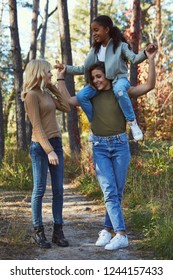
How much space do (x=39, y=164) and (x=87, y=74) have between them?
3.60 ft

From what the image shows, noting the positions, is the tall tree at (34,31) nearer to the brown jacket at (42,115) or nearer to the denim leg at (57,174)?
the brown jacket at (42,115)

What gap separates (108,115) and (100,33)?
2.95ft

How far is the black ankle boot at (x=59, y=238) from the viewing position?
507cm

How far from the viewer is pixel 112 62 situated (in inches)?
193

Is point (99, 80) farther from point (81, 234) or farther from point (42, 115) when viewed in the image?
point (81, 234)

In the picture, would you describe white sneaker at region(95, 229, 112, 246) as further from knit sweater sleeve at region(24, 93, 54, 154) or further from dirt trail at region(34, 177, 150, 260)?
knit sweater sleeve at region(24, 93, 54, 154)

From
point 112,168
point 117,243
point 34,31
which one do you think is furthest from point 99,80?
point 34,31

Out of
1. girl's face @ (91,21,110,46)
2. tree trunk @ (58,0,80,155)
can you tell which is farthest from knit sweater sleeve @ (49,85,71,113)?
tree trunk @ (58,0,80,155)

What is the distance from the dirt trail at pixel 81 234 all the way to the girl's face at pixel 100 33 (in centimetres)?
226

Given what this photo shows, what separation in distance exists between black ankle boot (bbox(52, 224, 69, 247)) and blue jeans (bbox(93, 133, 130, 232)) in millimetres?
575

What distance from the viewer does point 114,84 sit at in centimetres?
488

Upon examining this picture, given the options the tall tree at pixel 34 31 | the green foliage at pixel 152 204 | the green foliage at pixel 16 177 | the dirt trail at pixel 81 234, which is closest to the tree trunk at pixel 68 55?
the green foliage at pixel 16 177

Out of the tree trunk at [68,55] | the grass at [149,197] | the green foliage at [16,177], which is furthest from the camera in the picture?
the tree trunk at [68,55]
